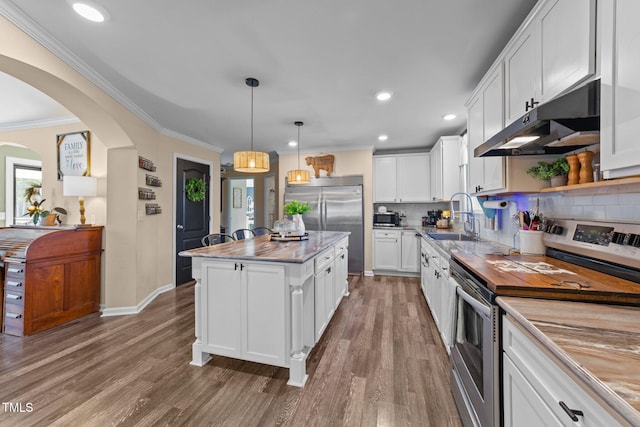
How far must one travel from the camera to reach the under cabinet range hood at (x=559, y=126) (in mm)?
1138

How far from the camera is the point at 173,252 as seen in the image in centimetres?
425

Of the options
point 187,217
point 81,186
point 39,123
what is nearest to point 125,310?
point 81,186

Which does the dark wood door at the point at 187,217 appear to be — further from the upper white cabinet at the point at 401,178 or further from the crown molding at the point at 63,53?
the upper white cabinet at the point at 401,178

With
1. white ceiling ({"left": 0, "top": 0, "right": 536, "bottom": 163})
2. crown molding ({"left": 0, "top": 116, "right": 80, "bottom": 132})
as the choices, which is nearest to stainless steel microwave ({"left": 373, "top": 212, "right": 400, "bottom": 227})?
white ceiling ({"left": 0, "top": 0, "right": 536, "bottom": 163})

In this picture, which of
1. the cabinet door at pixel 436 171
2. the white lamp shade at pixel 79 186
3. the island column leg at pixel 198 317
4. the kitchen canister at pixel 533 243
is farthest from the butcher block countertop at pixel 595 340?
the white lamp shade at pixel 79 186

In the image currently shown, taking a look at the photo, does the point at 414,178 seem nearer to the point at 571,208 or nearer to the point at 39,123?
the point at 571,208

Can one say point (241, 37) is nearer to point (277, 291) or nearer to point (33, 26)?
point (33, 26)

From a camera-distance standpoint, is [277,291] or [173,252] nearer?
[277,291]

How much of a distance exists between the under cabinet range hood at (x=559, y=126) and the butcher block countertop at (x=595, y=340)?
793 millimetres

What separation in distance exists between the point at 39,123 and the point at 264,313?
425 centimetres

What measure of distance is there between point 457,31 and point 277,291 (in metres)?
2.25

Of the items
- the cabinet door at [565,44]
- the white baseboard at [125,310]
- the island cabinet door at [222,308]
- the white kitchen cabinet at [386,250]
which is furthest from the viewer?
the white kitchen cabinet at [386,250]

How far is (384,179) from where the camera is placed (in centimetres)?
519

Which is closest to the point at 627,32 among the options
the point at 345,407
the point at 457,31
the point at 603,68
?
the point at 603,68
